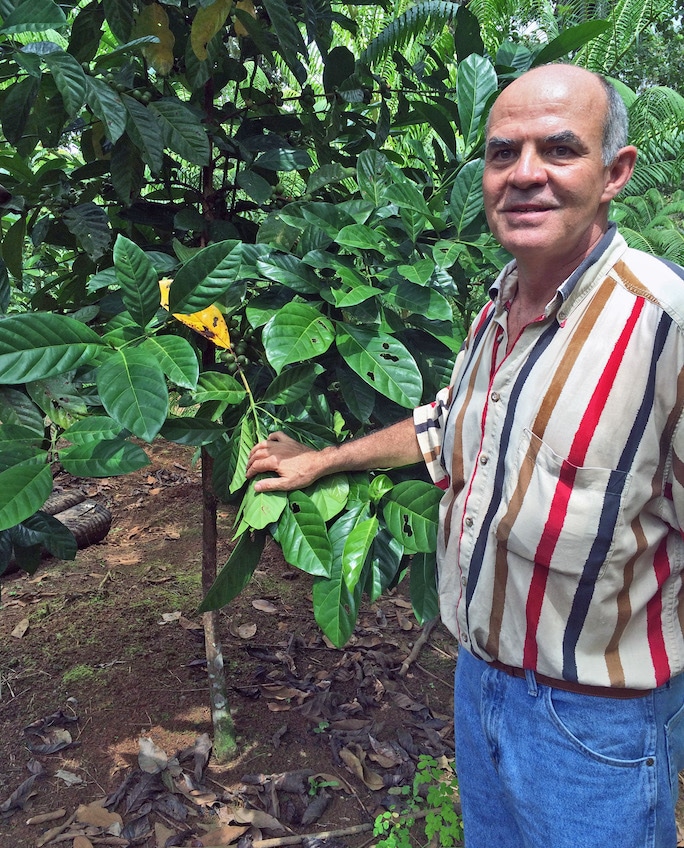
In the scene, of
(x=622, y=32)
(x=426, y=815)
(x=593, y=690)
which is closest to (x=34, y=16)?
(x=593, y=690)

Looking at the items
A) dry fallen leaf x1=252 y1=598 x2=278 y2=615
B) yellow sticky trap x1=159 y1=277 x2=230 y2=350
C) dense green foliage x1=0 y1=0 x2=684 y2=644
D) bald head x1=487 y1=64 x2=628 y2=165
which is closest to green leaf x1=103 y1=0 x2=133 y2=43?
dense green foliage x1=0 y1=0 x2=684 y2=644

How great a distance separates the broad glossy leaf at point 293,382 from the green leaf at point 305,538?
17 cm

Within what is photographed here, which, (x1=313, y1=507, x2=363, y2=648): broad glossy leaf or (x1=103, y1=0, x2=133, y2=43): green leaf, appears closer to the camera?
(x1=313, y1=507, x2=363, y2=648): broad glossy leaf

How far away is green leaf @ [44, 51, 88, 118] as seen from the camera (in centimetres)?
107

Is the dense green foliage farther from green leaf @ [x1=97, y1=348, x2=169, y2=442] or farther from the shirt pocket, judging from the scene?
the shirt pocket

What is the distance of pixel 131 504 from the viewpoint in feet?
13.6

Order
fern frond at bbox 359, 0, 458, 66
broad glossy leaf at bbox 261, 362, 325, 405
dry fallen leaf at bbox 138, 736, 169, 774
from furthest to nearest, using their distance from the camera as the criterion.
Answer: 1. dry fallen leaf at bbox 138, 736, 169, 774
2. fern frond at bbox 359, 0, 458, 66
3. broad glossy leaf at bbox 261, 362, 325, 405

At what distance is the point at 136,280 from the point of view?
3.38 feet

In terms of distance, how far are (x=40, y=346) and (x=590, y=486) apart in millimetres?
766

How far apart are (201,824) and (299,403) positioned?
1.22 metres

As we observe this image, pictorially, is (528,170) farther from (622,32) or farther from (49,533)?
(622,32)

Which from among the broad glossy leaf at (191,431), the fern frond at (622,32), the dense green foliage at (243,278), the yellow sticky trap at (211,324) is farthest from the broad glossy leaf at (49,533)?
the fern frond at (622,32)

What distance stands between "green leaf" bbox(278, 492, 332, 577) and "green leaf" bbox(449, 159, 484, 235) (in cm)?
56

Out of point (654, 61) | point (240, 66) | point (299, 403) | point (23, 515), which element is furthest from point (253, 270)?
point (654, 61)
